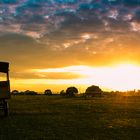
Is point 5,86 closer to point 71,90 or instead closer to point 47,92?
point 71,90

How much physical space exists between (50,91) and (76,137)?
15801 cm

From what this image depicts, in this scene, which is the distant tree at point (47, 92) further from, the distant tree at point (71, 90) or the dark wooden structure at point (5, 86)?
the dark wooden structure at point (5, 86)

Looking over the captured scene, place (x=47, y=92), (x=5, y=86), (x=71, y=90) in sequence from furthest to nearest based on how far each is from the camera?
(x=47, y=92)
(x=71, y=90)
(x=5, y=86)

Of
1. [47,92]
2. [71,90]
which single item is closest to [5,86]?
[71,90]

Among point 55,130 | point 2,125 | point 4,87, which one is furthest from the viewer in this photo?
point 4,87

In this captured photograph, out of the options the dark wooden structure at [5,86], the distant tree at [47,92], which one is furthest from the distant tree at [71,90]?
the dark wooden structure at [5,86]

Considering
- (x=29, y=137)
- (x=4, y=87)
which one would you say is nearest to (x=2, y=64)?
(x=4, y=87)

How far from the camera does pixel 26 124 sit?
93.9ft

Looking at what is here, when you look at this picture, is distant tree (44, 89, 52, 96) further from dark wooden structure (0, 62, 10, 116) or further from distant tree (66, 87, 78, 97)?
dark wooden structure (0, 62, 10, 116)

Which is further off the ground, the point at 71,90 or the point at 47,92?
the point at 47,92

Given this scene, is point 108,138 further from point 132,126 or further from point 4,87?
point 4,87

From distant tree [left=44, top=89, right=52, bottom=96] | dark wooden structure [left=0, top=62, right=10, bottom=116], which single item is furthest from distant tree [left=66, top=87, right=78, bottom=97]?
dark wooden structure [left=0, top=62, right=10, bottom=116]

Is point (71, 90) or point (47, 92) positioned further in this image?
point (47, 92)

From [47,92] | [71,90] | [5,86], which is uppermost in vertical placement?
[47,92]
